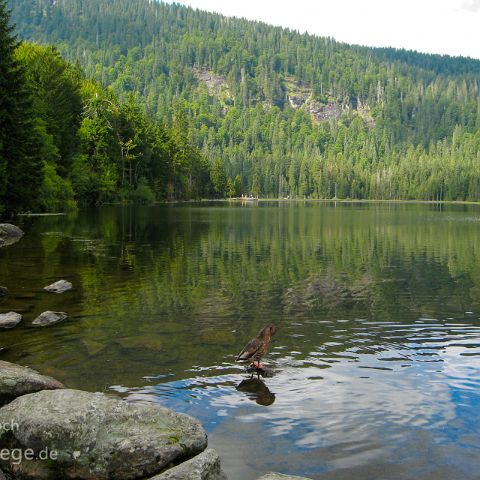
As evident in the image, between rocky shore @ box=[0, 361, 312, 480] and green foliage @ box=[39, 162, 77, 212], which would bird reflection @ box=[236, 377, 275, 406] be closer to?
rocky shore @ box=[0, 361, 312, 480]

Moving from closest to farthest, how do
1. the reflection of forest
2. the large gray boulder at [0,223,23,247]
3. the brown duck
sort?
1. the brown duck
2. the reflection of forest
3. the large gray boulder at [0,223,23,247]

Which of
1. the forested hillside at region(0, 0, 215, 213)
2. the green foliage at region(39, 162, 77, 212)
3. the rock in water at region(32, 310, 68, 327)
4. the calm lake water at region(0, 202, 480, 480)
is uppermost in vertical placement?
the forested hillside at region(0, 0, 215, 213)

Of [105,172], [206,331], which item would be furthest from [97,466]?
[105,172]

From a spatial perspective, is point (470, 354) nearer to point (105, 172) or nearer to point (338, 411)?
point (338, 411)

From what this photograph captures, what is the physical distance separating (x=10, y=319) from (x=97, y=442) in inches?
403

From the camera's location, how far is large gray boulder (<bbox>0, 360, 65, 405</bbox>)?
32.3 feet

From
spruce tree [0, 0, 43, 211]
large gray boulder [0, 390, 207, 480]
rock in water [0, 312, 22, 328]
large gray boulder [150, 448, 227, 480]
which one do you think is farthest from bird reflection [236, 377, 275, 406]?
spruce tree [0, 0, 43, 211]

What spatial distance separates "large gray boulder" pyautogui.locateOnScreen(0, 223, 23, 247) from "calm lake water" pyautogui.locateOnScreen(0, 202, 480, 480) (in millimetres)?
5954

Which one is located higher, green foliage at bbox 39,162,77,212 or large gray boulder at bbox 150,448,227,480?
green foliage at bbox 39,162,77,212

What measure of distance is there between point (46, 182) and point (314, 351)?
57.2 m

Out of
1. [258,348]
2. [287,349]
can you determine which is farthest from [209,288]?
[258,348]

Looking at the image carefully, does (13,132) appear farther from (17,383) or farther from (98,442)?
(98,442)

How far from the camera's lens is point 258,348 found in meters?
13.3

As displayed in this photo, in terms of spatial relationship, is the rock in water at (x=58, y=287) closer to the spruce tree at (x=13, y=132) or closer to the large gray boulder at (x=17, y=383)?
the large gray boulder at (x=17, y=383)
